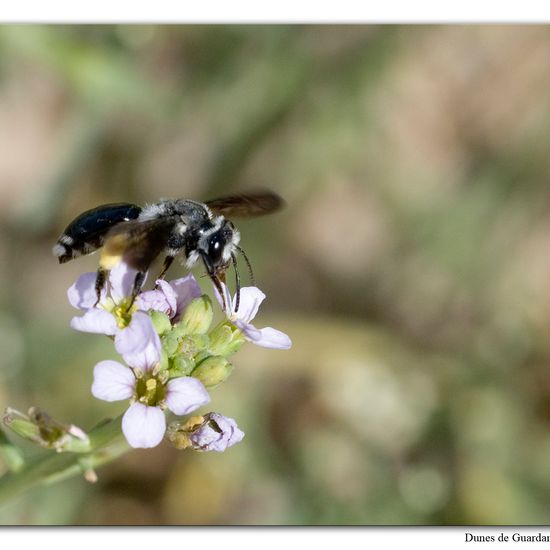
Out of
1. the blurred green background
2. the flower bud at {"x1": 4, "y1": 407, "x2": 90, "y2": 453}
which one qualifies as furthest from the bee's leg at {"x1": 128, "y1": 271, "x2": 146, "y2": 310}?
the blurred green background

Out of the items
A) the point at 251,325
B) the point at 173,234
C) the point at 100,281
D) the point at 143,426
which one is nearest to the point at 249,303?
the point at 251,325

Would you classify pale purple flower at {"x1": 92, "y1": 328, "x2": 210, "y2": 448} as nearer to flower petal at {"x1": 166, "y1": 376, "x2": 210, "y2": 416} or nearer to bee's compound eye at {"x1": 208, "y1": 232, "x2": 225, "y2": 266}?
flower petal at {"x1": 166, "y1": 376, "x2": 210, "y2": 416}

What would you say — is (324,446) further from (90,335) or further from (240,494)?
(90,335)

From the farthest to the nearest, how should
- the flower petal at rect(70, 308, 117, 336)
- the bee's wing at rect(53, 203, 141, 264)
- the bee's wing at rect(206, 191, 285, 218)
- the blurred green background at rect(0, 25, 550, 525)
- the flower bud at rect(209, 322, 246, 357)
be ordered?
the blurred green background at rect(0, 25, 550, 525), the bee's wing at rect(206, 191, 285, 218), the bee's wing at rect(53, 203, 141, 264), the flower bud at rect(209, 322, 246, 357), the flower petal at rect(70, 308, 117, 336)

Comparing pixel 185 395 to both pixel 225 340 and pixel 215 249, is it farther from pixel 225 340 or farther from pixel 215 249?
pixel 215 249

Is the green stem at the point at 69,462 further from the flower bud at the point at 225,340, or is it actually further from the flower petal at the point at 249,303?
the flower petal at the point at 249,303

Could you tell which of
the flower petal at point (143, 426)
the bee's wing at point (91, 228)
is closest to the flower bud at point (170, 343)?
the flower petal at point (143, 426)
